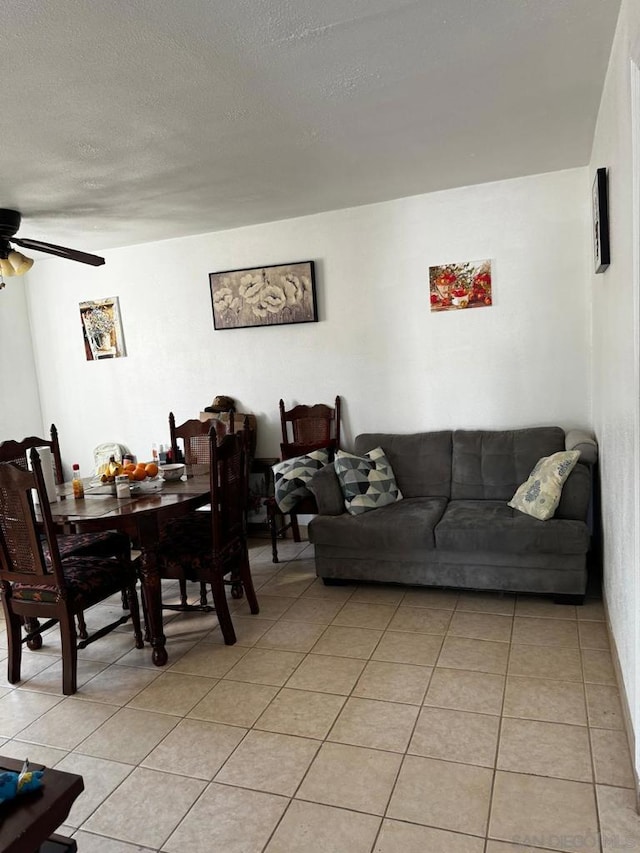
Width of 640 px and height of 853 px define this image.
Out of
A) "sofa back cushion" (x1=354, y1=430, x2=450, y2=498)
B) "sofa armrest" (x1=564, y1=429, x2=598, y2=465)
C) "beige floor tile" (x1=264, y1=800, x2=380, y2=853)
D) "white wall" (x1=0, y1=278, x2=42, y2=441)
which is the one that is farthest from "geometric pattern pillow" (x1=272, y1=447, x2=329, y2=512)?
"white wall" (x1=0, y1=278, x2=42, y2=441)

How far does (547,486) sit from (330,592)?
142 centimetres

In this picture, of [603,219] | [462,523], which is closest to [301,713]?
[462,523]

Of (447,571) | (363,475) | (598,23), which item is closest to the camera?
(598,23)

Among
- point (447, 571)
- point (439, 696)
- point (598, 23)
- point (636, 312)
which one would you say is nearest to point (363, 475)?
point (447, 571)

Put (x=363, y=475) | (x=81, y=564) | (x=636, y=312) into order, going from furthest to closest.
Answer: (x=363, y=475)
(x=81, y=564)
(x=636, y=312)

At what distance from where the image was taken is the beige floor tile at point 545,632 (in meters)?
2.82

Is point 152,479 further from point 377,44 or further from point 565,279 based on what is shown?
point 565,279

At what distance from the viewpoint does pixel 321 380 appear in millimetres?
4660

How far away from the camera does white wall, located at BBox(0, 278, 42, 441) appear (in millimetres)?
5289

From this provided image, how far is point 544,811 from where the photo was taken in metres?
1.81

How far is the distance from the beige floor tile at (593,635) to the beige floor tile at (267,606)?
157 centimetres

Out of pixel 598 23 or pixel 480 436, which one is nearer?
pixel 598 23

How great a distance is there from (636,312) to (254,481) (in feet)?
11.6

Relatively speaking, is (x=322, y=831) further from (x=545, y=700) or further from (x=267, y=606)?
(x=267, y=606)
